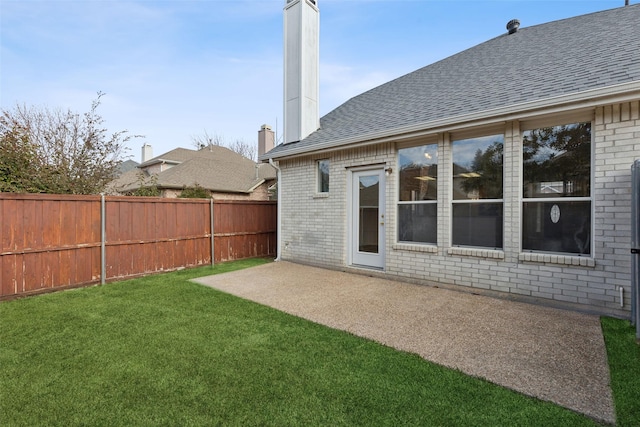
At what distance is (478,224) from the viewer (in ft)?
17.6

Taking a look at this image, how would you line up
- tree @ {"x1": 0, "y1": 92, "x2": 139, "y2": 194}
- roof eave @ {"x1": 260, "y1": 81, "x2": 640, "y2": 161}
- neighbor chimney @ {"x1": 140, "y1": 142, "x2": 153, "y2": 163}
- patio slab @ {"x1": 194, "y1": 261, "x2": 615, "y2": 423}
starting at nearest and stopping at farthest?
patio slab @ {"x1": 194, "y1": 261, "x2": 615, "y2": 423} < roof eave @ {"x1": 260, "y1": 81, "x2": 640, "y2": 161} < tree @ {"x1": 0, "y1": 92, "x2": 139, "y2": 194} < neighbor chimney @ {"x1": 140, "y1": 142, "x2": 153, "y2": 163}

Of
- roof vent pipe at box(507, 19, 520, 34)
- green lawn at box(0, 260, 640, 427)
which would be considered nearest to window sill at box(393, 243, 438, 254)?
green lawn at box(0, 260, 640, 427)

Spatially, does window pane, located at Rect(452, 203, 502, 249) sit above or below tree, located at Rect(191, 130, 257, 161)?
below

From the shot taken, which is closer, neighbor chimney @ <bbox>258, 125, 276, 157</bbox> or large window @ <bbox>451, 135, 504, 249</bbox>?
large window @ <bbox>451, 135, 504, 249</bbox>

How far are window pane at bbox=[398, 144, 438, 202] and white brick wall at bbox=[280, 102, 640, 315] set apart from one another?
0.51 feet

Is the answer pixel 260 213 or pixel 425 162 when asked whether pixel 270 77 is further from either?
pixel 425 162

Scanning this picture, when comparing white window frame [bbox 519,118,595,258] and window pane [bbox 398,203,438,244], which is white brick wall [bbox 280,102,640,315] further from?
window pane [bbox 398,203,438,244]

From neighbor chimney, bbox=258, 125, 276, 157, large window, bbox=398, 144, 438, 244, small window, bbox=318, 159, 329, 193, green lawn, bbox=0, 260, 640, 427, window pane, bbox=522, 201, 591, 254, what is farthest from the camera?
neighbor chimney, bbox=258, 125, 276, 157

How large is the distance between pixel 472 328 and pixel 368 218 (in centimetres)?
360

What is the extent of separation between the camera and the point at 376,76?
42.4 ft

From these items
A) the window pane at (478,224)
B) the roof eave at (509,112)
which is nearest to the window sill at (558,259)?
the window pane at (478,224)

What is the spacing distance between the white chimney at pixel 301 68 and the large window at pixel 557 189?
5.60m

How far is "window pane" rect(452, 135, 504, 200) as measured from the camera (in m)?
5.17

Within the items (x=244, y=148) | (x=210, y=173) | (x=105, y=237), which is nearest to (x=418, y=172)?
(x=105, y=237)
